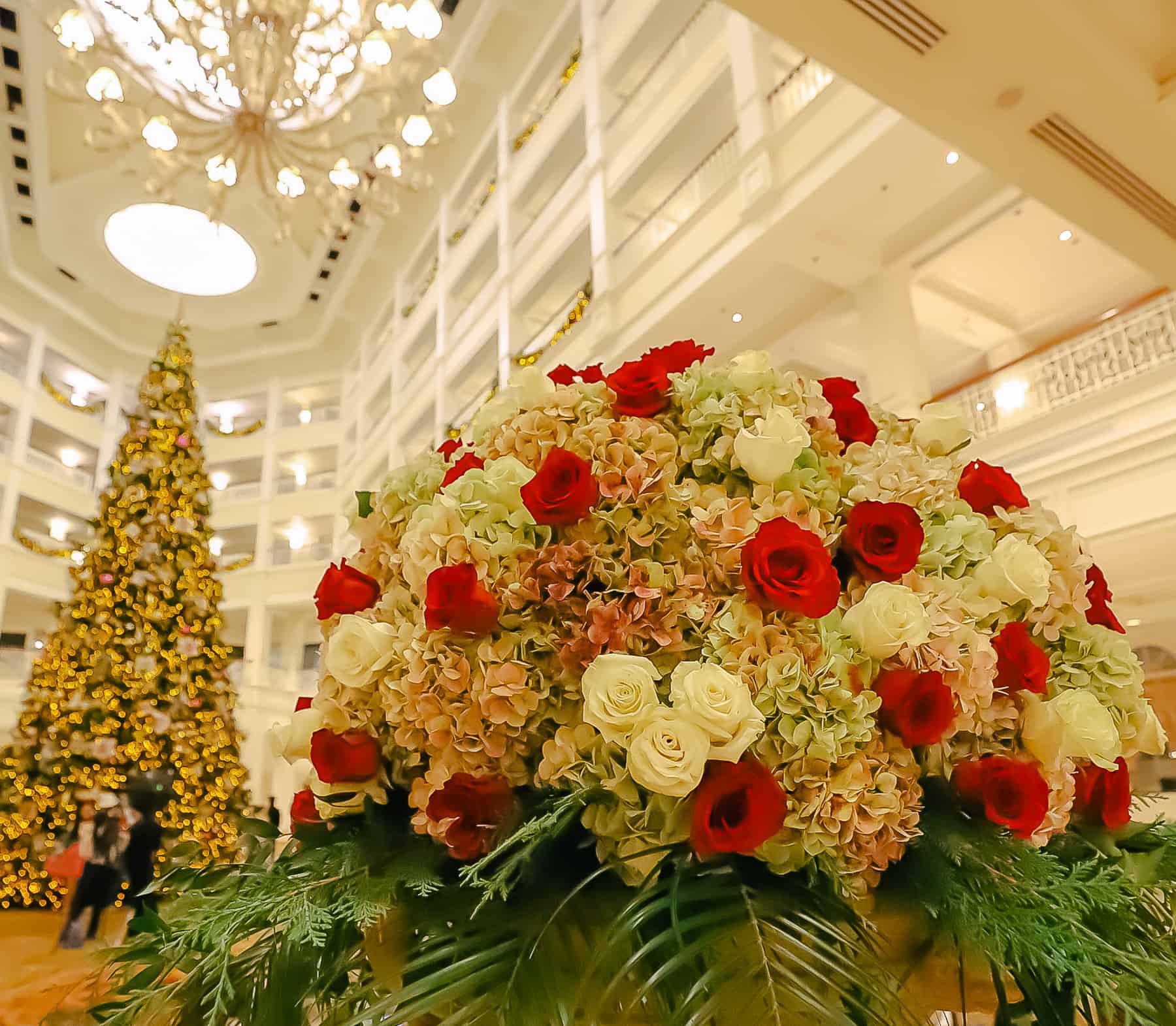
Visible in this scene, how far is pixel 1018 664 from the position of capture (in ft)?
2.14

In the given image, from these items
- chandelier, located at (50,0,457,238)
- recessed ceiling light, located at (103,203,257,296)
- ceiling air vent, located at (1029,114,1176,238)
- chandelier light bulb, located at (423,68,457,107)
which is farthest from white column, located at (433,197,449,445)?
ceiling air vent, located at (1029,114,1176,238)

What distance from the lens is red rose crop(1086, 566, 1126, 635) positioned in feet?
2.68

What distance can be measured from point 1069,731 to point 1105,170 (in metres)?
4.59

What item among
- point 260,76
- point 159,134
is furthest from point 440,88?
point 159,134

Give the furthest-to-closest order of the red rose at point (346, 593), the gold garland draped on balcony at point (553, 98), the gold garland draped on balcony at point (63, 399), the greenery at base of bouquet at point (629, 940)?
1. the gold garland draped on balcony at point (63, 399)
2. the gold garland draped on balcony at point (553, 98)
3. the red rose at point (346, 593)
4. the greenery at base of bouquet at point (629, 940)

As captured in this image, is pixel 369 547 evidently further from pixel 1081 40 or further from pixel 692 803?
pixel 1081 40

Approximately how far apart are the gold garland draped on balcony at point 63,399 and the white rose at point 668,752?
18.2 meters

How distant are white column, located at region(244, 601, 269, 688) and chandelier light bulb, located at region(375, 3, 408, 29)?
40.6 ft

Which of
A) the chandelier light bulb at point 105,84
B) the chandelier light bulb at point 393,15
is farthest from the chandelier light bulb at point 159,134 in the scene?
the chandelier light bulb at point 393,15

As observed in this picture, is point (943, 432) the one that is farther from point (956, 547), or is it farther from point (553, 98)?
point (553, 98)

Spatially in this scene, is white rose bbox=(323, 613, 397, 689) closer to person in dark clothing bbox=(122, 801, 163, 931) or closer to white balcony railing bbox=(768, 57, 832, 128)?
person in dark clothing bbox=(122, 801, 163, 931)

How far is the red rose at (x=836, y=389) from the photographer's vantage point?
0.88 metres

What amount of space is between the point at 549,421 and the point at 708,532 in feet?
0.65

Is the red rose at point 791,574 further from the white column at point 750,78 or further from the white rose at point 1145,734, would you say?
the white column at point 750,78
